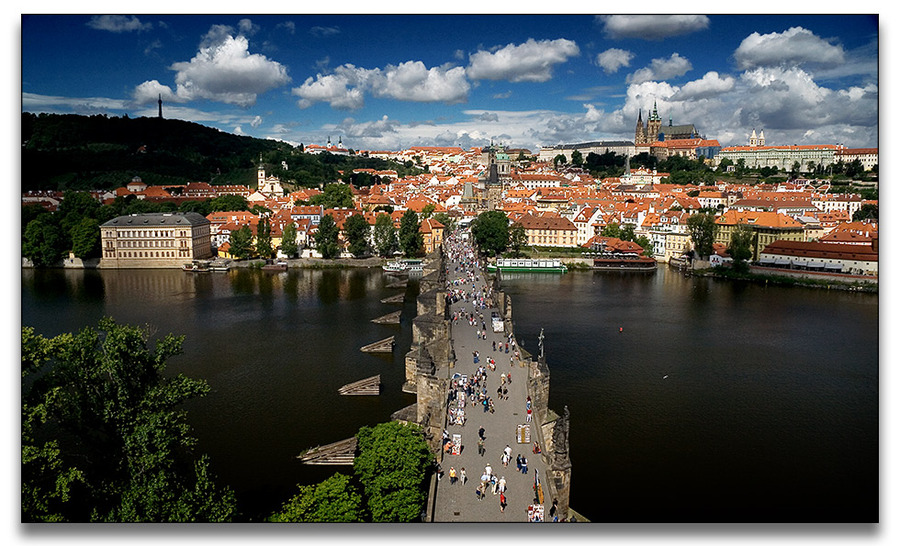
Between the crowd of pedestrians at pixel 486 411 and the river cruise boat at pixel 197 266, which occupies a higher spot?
the river cruise boat at pixel 197 266

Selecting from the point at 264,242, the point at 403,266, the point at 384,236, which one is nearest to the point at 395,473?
the point at 403,266

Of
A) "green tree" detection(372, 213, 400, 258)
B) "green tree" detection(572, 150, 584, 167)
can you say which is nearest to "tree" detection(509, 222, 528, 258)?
"green tree" detection(372, 213, 400, 258)

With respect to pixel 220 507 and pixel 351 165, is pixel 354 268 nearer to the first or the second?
pixel 220 507

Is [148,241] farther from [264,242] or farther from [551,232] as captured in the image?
[551,232]

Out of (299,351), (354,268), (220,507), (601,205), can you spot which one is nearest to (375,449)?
(220,507)

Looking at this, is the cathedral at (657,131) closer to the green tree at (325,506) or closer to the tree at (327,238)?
the tree at (327,238)

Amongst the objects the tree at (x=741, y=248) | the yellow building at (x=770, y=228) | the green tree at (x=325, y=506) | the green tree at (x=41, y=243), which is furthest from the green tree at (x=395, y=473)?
the yellow building at (x=770, y=228)

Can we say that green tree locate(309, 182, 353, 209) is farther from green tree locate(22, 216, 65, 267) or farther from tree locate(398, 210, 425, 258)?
green tree locate(22, 216, 65, 267)
